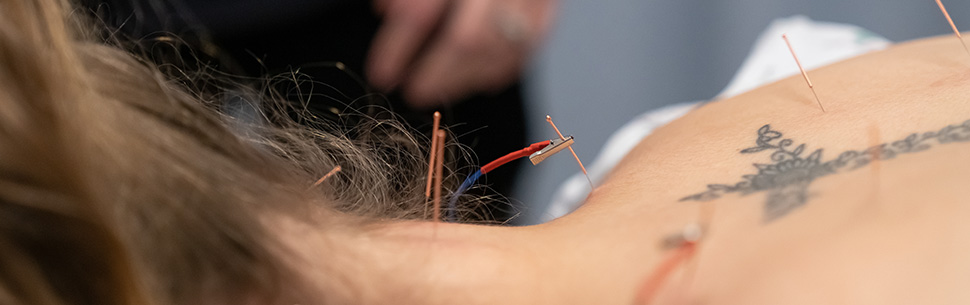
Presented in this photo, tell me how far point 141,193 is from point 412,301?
0.72ft

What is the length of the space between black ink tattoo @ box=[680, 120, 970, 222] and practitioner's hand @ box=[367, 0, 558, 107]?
73cm

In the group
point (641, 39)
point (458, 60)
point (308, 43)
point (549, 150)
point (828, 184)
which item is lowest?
point (828, 184)

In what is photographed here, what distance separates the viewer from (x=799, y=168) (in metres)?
0.65

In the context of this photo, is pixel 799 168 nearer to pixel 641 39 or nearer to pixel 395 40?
pixel 395 40

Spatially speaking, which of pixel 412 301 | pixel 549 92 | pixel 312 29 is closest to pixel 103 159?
pixel 412 301

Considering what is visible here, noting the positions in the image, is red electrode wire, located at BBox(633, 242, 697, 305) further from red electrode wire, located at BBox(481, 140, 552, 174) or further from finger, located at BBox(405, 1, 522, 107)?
finger, located at BBox(405, 1, 522, 107)

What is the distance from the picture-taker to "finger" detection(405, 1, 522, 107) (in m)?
1.32

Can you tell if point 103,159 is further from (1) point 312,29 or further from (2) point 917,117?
(1) point 312,29

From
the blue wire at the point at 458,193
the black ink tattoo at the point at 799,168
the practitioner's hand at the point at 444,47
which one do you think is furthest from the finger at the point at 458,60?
the black ink tattoo at the point at 799,168

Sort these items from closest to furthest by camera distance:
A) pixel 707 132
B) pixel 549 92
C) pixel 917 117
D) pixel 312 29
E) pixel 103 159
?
pixel 103 159 < pixel 917 117 < pixel 707 132 < pixel 312 29 < pixel 549 92

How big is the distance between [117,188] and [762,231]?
0.48 metres

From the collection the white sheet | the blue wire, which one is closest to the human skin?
the blue wire

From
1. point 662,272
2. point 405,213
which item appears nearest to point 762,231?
point 662,272

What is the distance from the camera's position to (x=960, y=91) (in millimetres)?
694
